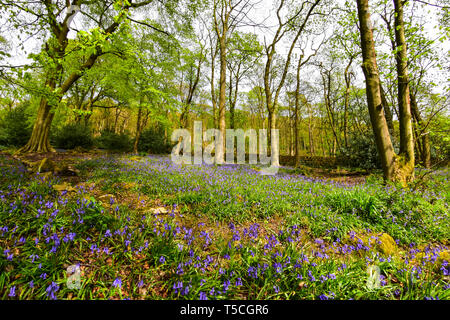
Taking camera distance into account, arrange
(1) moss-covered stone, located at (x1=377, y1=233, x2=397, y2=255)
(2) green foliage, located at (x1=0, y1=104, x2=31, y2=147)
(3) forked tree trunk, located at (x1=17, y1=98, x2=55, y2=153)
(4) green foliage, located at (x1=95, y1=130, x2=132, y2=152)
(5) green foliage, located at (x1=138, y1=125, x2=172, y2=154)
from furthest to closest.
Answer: (5) green foliage, located at (x1=138, y1=125, x2=172, y2=154) < (4) green foliage, located at (x1=95, y1=130, x2=132, y2=152) < (2) green foliage, located at (x1=0, y1=104, x2=31, y2=147) < (3) forked tree trunk, located at (x1=17, y1=98, x2=55, y2=153) < (1) moss-covered stone, located at (x1=377, y1=233, x2=397, y2=255)

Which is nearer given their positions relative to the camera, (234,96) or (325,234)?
(325,234)

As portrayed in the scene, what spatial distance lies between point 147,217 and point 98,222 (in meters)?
0.65

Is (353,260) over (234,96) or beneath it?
beneath

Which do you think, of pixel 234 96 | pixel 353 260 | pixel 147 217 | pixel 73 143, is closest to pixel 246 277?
pixel 353 260

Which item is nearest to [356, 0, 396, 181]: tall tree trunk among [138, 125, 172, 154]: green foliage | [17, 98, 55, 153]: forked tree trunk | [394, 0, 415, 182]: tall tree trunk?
[394, 0, 415, 182]: tall tree trunk

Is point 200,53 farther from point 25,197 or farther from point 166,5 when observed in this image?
point 25,197

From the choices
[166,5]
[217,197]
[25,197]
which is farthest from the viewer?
[166,5]

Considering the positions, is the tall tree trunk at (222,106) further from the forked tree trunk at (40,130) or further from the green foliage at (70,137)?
the green foliage at (70,137)

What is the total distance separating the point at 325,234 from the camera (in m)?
2.93

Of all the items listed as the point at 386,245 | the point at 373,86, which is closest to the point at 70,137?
the point at 386,245

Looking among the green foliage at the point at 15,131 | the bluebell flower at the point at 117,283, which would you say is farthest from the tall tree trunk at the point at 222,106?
the green foliage at the point at 15,131

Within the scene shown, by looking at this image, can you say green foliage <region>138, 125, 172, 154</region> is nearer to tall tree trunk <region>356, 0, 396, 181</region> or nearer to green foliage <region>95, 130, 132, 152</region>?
green foliage <region>95, 130, 132, 152</region>

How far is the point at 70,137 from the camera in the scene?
51.9 ft

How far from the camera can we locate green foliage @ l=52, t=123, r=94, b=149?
15727 millimetres
